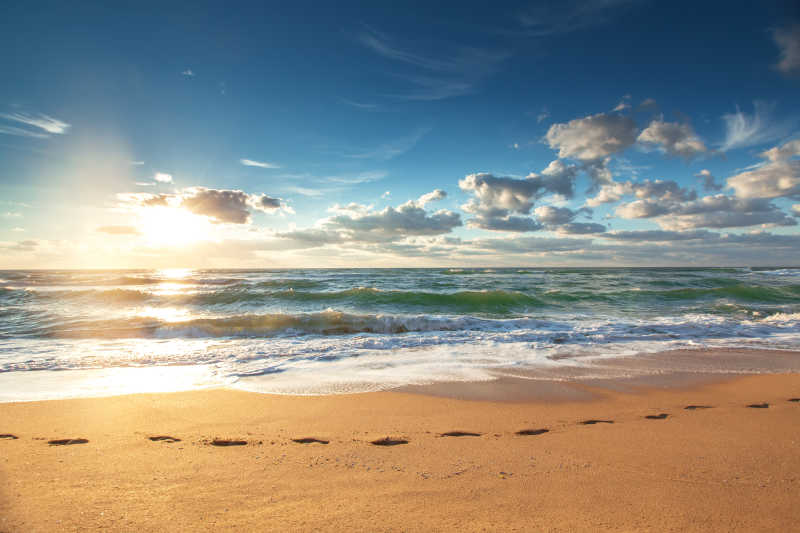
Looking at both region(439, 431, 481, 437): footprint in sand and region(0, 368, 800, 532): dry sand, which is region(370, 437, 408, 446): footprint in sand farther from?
region(439, 431, 481, 437): footprint in sand

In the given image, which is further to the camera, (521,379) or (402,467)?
(521,379)

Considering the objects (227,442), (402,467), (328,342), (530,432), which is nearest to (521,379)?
(530,432)

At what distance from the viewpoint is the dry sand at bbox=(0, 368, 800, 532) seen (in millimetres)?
1938

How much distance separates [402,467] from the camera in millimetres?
2582

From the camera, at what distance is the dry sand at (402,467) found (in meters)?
1.94

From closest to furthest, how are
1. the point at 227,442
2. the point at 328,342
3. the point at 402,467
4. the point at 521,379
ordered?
1. the point at 402,467
2. the point at 227,442
3. the point at 521,379
4. the point at 328,342

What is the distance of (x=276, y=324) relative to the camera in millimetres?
10938

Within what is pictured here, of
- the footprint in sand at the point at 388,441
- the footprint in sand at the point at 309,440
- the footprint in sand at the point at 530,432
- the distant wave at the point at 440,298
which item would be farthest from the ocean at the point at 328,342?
the footprint in sand at the point at 530,432

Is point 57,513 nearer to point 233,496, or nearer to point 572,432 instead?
point 233,496

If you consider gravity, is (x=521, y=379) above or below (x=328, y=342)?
above

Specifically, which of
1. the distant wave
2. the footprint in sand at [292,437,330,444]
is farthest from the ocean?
the footprint in sand at [292,437,330,444]

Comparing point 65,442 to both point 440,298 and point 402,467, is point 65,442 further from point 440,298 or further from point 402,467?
point 440,298

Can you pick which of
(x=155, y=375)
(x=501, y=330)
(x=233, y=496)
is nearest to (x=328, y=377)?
(x=155, y=375)

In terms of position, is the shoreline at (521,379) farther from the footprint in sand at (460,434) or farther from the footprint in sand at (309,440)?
the footprint in sand at (309,440)
